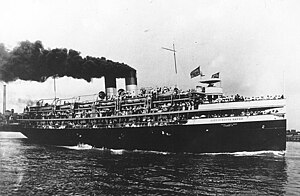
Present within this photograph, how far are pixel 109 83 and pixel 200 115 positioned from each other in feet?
53.2

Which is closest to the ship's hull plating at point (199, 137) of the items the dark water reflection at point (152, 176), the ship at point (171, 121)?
the ship at point (171, 121)

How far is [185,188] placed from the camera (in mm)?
18531

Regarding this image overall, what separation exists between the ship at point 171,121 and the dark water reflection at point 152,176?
110 inches

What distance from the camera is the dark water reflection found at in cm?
1806

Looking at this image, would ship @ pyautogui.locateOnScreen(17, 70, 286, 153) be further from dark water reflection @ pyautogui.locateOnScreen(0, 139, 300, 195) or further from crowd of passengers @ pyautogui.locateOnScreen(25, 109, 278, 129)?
dark water reflection @ pyautogui.locateOnScreen(0, 139, 300, 195)

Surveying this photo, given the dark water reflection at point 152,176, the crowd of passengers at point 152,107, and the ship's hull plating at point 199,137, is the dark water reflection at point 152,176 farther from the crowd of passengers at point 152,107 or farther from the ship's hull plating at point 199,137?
the crowd of passengers at point 152,107

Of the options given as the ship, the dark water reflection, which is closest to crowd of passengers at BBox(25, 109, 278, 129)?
the ship

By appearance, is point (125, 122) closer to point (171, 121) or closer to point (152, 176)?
point (171, 121)

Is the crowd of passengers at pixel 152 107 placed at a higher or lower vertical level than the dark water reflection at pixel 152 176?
higher

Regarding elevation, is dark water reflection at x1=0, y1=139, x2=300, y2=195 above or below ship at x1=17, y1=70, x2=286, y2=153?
below

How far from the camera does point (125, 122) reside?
1620 inches

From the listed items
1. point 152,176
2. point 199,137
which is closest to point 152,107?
point 199,137

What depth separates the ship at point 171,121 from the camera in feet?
106

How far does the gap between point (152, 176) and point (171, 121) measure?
14452 mm
